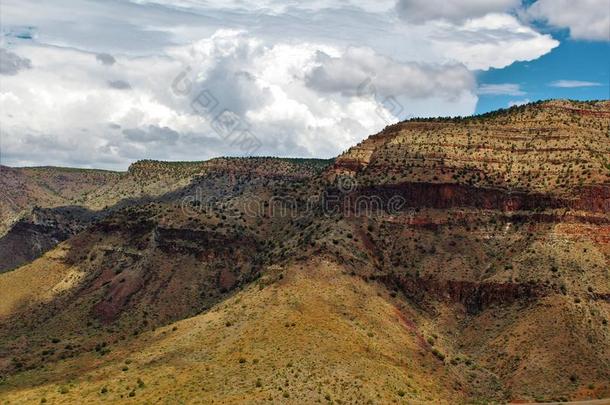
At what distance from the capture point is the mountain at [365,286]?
84750 mm

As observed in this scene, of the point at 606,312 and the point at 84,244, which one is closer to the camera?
the point at 606,312

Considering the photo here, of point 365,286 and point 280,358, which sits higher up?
point 365,286

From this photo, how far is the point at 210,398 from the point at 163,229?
7264 cm

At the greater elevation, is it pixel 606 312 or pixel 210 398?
pixel 606 312

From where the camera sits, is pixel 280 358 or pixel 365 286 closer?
pixel 280 358

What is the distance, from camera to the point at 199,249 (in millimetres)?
138875

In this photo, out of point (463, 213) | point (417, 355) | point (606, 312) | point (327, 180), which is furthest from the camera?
point (327, 180)

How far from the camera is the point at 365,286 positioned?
10950 centimetres

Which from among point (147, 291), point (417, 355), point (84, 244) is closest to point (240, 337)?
point (417, 355)

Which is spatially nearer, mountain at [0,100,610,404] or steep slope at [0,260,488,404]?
steep slope at [0,260,488,404]

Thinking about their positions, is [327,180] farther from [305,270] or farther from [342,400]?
[342,400]

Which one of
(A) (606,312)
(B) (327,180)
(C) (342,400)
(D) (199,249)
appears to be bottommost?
(C) (342,400)

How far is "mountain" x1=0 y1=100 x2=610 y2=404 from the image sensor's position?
278ft

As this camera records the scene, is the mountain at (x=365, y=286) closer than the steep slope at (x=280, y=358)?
No
